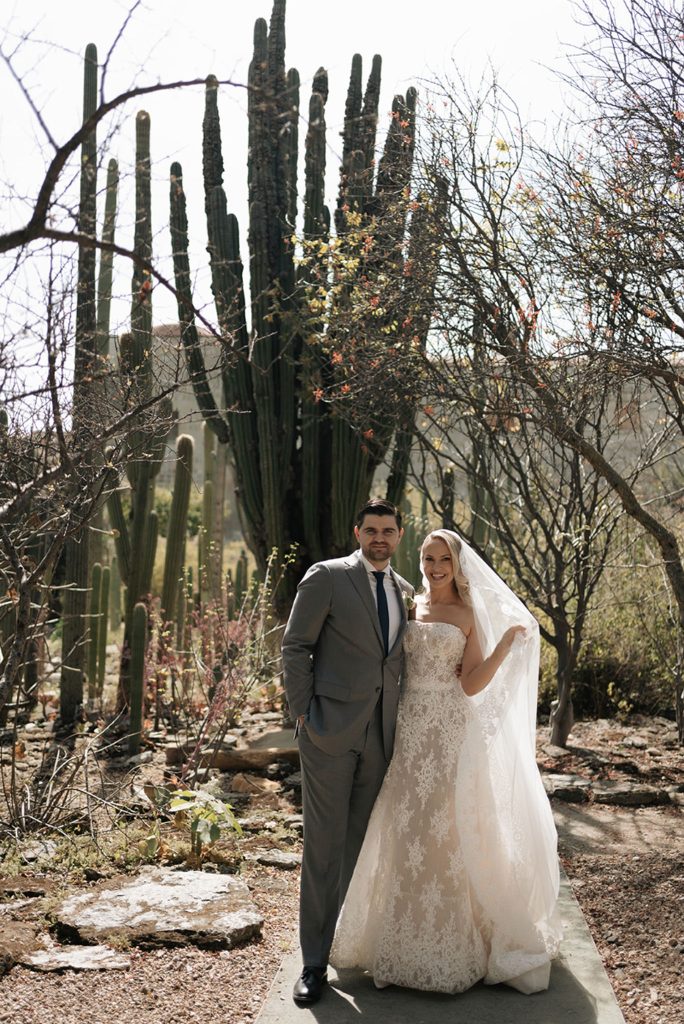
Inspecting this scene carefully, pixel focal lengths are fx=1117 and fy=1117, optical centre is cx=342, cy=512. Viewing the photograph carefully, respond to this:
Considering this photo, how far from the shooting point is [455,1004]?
13.7 feet

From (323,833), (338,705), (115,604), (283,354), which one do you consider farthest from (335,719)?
(115,604)

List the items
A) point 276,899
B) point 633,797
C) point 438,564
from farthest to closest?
point 633,797 → point 276,899 → point 438,564

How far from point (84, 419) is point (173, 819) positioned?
2.84 meters

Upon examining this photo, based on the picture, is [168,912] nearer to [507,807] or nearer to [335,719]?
[335,719]

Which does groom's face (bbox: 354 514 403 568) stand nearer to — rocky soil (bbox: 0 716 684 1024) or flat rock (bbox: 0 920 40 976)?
rocky soil (bbox: 0 716 684 1024)

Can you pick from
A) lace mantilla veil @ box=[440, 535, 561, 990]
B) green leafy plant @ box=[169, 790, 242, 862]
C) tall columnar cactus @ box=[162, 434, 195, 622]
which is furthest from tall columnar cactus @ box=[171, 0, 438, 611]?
lace mantilla veil @ box=[440, 535, 561, 990]

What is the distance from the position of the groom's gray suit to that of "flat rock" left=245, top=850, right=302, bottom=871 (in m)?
1.87

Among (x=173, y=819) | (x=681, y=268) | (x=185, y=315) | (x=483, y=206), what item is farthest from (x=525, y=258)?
(x=173, y=819)

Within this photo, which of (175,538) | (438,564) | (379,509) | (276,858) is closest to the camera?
(379,509)

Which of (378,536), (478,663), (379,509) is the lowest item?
(478,663)

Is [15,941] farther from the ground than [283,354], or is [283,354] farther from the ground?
[283,354]

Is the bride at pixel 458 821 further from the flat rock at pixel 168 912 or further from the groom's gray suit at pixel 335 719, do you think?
the flat rock at pixel 168 912

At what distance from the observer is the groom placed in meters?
4.38

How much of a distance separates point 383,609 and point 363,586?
0.13 m
